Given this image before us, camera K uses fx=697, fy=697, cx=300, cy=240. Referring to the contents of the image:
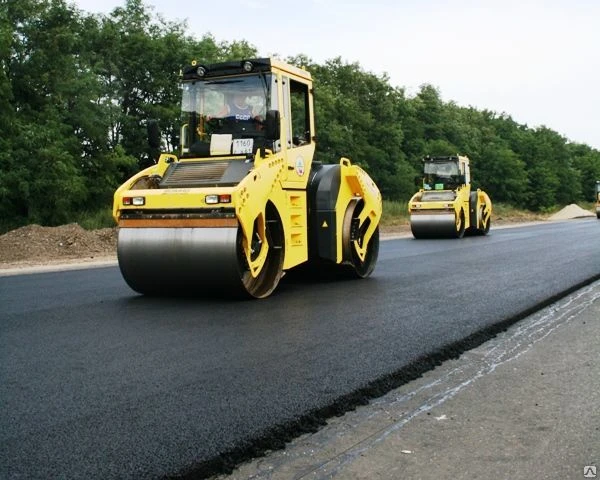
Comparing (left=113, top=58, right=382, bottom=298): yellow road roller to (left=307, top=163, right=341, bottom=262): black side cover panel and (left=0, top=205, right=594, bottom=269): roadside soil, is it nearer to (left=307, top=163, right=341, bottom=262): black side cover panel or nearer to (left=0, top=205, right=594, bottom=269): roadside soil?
(left=307, top=163, right=341, bottom=262): black side cover panel

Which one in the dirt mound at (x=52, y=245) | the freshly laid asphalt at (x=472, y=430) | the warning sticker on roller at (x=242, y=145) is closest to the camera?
the freshly laid asphalt at (x=472, y=430)

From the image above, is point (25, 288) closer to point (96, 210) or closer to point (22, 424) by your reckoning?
point (22, 424)

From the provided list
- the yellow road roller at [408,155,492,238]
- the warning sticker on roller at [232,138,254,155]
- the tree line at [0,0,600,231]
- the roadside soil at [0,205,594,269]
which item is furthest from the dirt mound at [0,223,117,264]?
the yellow road roller at [408,155,492,238]

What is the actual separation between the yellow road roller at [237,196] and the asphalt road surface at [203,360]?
39cm

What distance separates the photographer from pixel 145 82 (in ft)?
98.6

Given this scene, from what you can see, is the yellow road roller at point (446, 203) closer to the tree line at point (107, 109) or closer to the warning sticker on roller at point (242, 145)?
the tree line at point (107, 109)

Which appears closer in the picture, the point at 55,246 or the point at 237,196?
the point at 237,196

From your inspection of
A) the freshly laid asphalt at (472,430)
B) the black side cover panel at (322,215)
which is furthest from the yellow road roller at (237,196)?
the freshly laid asphalt at (472,430)

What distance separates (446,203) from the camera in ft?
65.5

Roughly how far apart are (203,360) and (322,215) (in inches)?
154

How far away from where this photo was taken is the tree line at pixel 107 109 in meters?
19.8

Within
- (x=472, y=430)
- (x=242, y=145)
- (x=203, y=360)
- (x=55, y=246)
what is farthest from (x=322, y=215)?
→ (x=55, y=246)

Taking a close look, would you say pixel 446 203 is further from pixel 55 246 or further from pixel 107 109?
pixel 107 109

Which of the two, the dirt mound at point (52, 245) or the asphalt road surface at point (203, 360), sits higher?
the dirt mound at point (52, 245)
